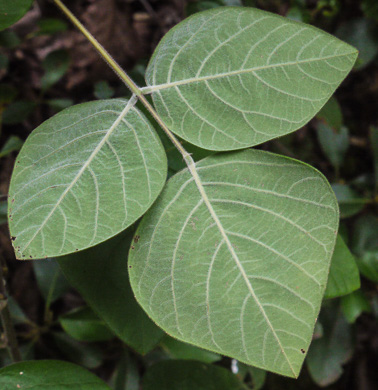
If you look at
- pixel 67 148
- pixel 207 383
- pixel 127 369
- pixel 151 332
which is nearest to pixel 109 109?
pixel 67 148

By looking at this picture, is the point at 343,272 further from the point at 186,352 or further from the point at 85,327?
the point at 85,327

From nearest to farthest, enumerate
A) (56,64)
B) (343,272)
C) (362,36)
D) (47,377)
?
1. (47,377)
2. (343,272)
3. (56,64)
4. (362,36)

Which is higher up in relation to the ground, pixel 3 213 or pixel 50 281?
pixel 3 213

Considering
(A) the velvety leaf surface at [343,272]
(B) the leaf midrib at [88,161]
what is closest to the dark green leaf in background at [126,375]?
(A) the velvety leaf surface at [343,272]

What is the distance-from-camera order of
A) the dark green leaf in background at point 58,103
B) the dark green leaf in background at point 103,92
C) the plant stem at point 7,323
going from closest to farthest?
the plant stem at point 7,323 < the dark green leaf in background at point 103,92 < the dark green leaf in background at point 58,103

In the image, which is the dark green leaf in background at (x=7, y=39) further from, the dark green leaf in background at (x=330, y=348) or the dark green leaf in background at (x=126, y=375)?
the dark green leaf in background at (x=330, y=348)

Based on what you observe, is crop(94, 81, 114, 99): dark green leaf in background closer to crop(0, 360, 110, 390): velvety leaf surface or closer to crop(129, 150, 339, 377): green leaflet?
crop(129, 150, 339, 377): green leaflet

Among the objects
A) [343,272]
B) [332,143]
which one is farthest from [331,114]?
[343,272]
